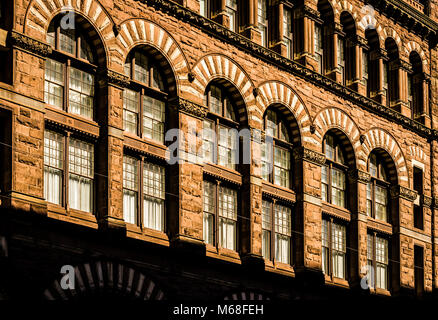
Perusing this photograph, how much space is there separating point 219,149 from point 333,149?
6483 millimetres

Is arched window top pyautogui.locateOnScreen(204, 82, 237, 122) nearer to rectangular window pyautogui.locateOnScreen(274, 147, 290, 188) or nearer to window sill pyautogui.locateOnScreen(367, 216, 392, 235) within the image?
rectangular window pyautogui.locateOnScreen(274, 147, 290, 188)

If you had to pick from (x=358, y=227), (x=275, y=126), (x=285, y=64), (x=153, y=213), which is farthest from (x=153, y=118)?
(x=358, y=227)

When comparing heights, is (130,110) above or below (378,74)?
below

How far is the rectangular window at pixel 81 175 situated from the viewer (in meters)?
30.9

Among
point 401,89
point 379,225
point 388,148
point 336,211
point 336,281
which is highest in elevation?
point 401,89

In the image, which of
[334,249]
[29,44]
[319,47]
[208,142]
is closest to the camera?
[29,44]

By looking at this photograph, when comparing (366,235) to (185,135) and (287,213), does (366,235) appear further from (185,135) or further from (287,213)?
(185,135)

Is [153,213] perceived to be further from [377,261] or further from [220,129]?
[377,261]

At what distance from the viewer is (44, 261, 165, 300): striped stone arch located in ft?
95.8

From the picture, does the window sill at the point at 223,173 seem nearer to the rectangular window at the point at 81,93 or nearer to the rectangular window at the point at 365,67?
the rectangular window at the point at 81,93

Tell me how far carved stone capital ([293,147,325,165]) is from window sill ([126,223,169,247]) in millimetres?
7166

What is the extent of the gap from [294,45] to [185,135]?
7759mm

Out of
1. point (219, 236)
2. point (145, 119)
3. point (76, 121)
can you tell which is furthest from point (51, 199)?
point (219, 236)

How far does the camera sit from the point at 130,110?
108 feet
